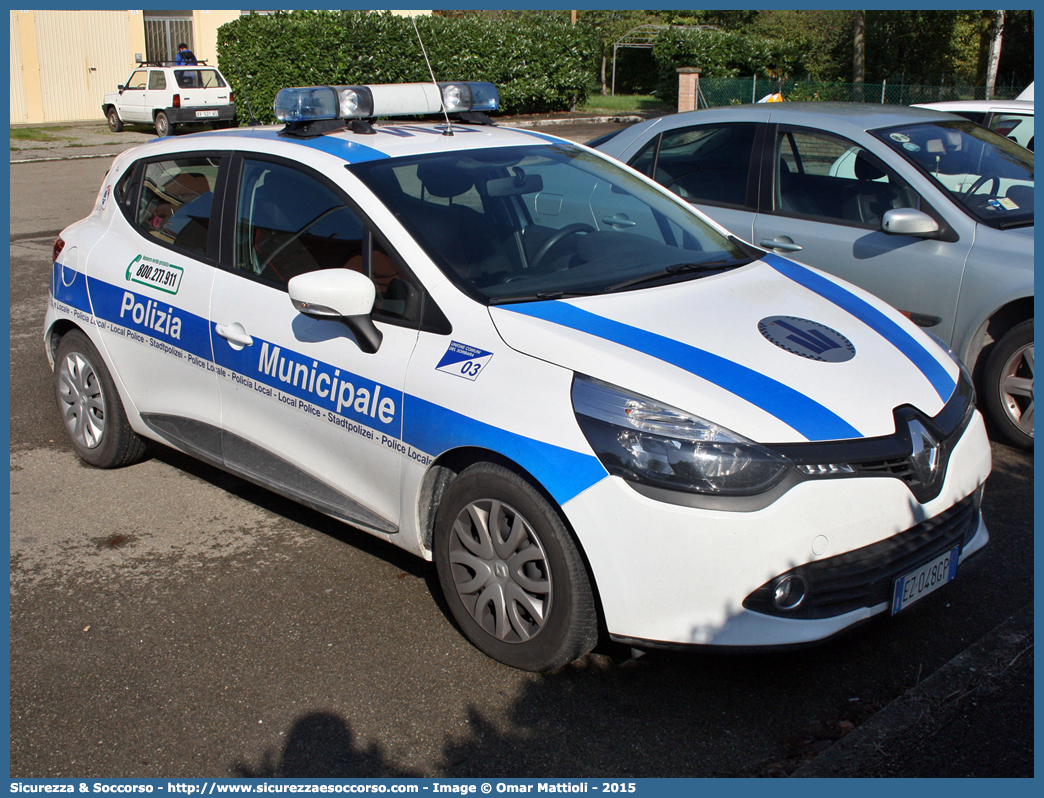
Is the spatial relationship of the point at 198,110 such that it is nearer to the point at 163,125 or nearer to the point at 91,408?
the point at 163,125

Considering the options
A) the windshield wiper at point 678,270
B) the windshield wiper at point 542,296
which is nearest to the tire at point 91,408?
the windshield wiper at point 542,296

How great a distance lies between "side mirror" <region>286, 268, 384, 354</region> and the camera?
11.2ft

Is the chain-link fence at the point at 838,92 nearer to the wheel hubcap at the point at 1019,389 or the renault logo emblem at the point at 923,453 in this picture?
the wheel hubcap at the point at 1019,389

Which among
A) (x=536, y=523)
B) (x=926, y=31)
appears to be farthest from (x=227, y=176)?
(x=926, y=31)

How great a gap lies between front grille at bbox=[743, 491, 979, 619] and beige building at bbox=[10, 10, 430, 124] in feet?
96.6

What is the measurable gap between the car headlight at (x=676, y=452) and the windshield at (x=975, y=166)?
124 inches

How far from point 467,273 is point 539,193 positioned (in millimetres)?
780

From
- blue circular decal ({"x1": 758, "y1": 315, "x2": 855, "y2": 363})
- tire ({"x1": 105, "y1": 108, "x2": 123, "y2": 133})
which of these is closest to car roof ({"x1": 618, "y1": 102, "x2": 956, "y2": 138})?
blue circular decal ({"x1": 758, "y1": 315, "x2": 855, "y2": 363})

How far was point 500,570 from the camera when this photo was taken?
3.26 m

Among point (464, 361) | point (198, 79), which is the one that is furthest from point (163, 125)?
point (464, 361)

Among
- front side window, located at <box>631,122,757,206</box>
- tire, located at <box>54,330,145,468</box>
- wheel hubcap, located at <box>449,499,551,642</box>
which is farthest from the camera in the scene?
front side window, located at <box>631,122,757,206</box>

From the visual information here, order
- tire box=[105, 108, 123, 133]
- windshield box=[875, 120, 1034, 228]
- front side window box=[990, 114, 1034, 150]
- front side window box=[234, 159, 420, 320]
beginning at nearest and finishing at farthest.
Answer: front side window box=[234, 159, 420, 320] → windshield box=[875, 120, 1034, 228] → front side window box=[990, 114, 1034, 150] → tire box=[105, 108, 123, 133]

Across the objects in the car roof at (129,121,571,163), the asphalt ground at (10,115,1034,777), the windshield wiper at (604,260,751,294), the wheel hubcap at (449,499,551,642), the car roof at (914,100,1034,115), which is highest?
the car roof at (914,100,1034,115)

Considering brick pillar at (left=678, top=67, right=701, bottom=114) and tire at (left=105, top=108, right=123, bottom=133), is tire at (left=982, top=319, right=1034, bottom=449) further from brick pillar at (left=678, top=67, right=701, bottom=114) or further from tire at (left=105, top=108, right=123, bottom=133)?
tire at (left=105, top=108, right=123, bottom=133)
